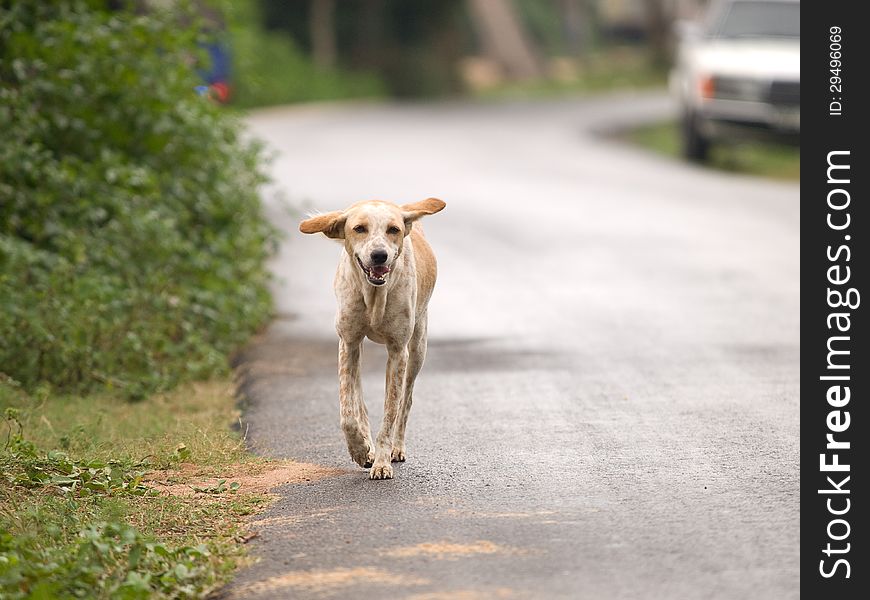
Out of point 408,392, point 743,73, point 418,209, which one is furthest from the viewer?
point 743,73

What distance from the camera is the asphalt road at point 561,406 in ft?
20.2

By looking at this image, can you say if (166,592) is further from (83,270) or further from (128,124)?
(128,124)

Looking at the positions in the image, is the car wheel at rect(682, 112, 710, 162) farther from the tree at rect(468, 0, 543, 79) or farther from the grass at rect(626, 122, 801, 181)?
the tree at rect(468, 0, 543, 79)

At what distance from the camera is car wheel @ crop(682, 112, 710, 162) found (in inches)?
943

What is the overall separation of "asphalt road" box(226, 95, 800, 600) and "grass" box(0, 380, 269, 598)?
0.71 feet

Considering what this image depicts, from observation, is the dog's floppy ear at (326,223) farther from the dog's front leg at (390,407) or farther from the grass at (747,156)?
the grass at (747,156)

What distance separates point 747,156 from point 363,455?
19.0 m

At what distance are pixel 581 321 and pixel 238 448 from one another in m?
4.35

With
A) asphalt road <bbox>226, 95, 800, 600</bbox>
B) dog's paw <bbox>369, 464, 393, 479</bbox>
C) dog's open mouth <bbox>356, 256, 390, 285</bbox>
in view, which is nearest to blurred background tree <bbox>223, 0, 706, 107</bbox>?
asphalt road <bbox>226, 95, 800, 600</bbox>

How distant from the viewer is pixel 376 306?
750 centimetres

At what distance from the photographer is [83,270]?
11.7 meters

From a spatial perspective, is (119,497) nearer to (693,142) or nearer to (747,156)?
(693,142)

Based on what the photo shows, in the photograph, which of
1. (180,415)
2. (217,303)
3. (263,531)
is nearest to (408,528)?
(263,531)
